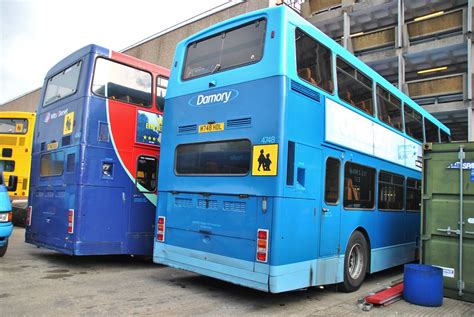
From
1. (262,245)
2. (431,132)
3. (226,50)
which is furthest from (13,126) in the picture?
(431,132)

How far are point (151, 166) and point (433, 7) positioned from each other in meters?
22.9

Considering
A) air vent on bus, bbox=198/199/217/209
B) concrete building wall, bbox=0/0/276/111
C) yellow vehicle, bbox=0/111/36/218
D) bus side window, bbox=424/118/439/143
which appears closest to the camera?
air vent on bus, bbox=198/199/217/209

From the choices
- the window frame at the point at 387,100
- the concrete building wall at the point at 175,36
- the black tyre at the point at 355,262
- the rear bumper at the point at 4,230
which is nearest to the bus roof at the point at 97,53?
the rear bumper at the point at 4,230

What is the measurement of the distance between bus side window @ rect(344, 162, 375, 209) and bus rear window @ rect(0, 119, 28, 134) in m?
14.9

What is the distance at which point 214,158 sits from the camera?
249 inches

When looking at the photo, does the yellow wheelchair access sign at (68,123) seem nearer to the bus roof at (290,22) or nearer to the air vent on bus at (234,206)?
the bus roof at (290,22)

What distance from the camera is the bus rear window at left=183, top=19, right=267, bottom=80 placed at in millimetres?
6129

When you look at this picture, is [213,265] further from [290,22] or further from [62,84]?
[62,84]

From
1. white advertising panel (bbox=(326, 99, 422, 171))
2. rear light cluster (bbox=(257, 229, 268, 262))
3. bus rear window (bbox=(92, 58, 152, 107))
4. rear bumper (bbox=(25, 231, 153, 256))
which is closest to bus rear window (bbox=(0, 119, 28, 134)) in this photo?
rear bumper (bbox=(25, 231, 153, 256))

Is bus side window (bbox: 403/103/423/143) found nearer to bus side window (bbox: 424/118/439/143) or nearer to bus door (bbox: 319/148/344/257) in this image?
bus side window (bbox: 424/118/439/143)

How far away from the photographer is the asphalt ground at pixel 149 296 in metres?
5.25

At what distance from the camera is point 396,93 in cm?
943

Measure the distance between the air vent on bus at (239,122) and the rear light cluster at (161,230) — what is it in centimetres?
207

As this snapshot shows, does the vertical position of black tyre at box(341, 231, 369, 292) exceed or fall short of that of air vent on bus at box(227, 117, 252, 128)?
it falls short
